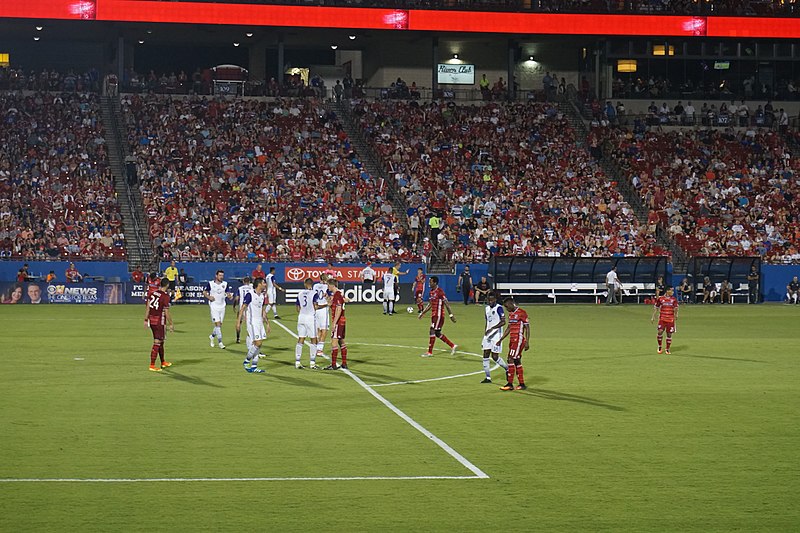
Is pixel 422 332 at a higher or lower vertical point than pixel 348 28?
lower

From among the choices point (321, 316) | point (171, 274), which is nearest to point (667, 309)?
point (321, 316)

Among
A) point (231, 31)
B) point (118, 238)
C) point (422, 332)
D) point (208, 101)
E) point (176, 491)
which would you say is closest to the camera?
point (176, 491)

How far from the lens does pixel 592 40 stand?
67.2 meters

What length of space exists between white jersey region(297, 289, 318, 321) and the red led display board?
38.3 meters

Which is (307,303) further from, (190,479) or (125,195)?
(125,195)

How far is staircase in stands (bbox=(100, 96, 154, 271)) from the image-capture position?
48688 mm

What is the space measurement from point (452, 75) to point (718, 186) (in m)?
18.4

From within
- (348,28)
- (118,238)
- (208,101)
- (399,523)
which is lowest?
(399,523)

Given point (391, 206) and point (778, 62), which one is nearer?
point (391, 206)

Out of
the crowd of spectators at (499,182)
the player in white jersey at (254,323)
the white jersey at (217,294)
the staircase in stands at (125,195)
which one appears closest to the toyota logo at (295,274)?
the staircase in stands at (125,195)

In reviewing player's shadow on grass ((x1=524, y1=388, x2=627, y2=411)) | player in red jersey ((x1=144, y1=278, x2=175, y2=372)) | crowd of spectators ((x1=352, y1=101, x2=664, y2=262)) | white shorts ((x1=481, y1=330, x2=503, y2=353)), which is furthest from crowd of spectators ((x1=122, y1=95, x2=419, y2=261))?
player's shadow on grass ((x1=524, y1=388, x2=627, y2=411))

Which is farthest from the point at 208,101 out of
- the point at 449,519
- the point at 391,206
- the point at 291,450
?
the point at 449,519

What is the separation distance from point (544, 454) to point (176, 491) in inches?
204

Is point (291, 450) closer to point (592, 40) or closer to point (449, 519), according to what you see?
point (449, 519)
